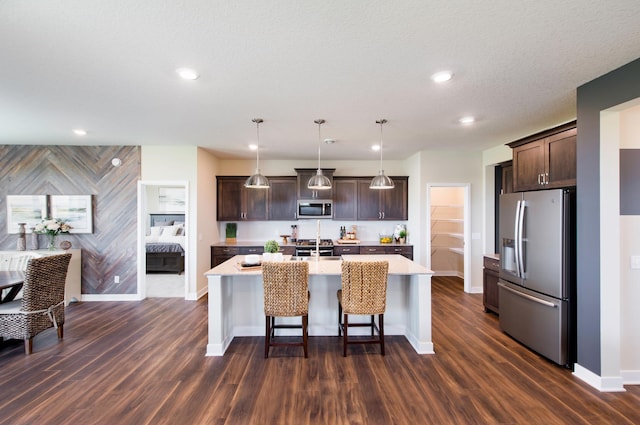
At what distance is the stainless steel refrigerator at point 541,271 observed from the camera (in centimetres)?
271

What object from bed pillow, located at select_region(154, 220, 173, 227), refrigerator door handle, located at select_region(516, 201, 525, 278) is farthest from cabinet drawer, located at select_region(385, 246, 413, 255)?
bed pillow, located at select_region(154, 220, 173, 227)

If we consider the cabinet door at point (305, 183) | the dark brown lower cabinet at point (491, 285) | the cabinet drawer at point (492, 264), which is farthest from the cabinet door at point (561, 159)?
the cabinet door at point (305, 183)

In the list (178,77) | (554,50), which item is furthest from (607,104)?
(178,77)

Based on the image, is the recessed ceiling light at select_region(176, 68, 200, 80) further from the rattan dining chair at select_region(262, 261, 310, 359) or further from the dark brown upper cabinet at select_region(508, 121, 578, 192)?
the dark brown upper cabinet at select_region(508, 121, 578, 192)

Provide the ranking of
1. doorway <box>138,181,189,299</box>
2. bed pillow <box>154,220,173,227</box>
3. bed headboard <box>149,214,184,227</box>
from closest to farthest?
doorway <box>138,181,189,299</box> < bed pillow <box>154,220,173,227</box> < bed headboard <box>149,214,184,227</box>

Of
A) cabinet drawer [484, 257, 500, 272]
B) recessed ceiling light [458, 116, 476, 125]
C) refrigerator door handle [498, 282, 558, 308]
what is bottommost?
refrigerator door handle [498, 282, 558, 308]

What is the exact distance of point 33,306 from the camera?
3082 millimetres

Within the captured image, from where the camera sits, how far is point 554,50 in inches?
80.9

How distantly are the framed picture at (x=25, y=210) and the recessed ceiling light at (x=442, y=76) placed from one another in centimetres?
648

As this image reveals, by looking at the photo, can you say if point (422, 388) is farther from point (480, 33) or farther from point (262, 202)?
point (262, 202)

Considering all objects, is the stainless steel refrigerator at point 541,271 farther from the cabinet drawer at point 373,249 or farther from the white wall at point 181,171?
the white wall at point 181,171

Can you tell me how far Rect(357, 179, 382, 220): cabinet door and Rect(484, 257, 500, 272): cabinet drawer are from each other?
2.26 meters

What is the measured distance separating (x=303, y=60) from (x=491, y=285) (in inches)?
162

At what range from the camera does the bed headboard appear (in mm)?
8484
